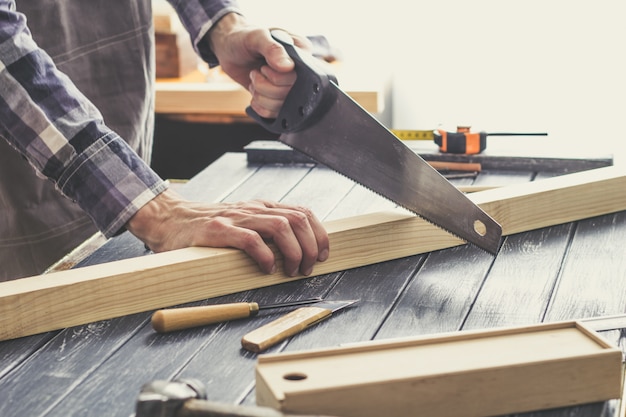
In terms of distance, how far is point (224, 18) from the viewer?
7.55 ft

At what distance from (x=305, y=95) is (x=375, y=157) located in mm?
194

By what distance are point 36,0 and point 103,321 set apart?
3.40ft

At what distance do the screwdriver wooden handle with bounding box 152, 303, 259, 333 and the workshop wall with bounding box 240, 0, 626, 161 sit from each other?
2.72 metres

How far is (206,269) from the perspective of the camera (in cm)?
165

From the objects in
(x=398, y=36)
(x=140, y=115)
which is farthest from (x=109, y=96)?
(x=398, y=36)

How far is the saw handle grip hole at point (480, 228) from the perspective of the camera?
1.84 metres

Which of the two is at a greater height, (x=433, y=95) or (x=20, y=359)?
(x=20, y=359)

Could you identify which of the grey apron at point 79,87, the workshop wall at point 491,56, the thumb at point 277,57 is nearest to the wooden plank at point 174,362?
the thumb at point 277,57

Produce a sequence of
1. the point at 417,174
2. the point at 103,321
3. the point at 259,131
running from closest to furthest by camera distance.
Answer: the point at 103,321
the point at 417,174
the point at 259,131

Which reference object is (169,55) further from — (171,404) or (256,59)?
(171,404)

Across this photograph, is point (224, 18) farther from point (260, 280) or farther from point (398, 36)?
point (398, 36)

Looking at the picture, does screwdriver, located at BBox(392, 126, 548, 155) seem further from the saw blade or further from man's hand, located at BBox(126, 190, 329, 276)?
man's hand, located at BBox(126, 190, 329, 276)

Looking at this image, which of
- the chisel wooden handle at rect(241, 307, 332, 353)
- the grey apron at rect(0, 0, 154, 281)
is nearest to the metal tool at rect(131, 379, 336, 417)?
the chisel wooden handle at rect(241, 307, 332, 353)

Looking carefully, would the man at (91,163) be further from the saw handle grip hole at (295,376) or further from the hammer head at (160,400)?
the hammer head at (160,400)
